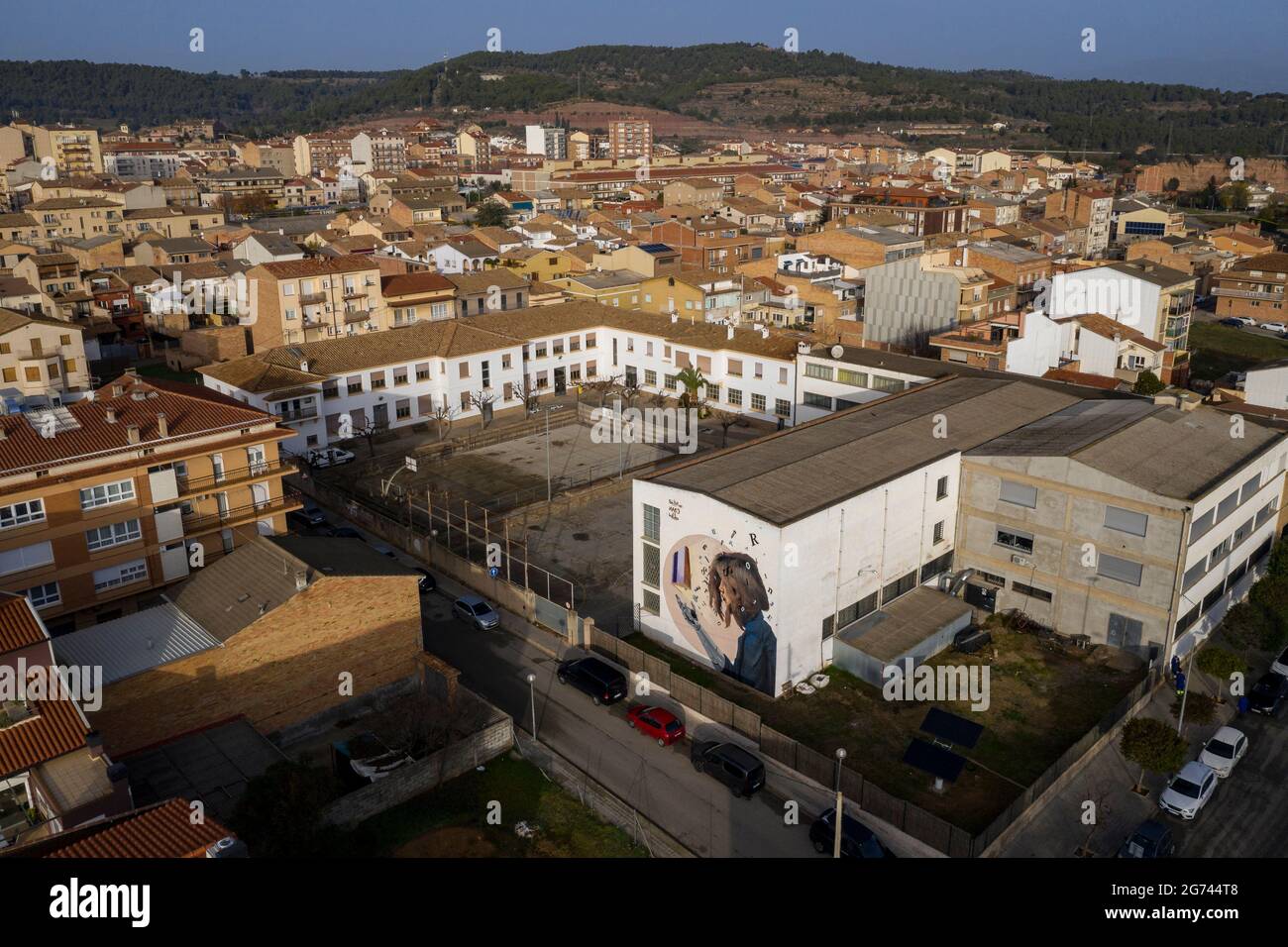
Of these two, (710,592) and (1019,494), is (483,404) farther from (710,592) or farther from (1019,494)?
(1019,494)

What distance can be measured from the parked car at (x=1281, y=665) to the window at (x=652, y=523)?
16507mm

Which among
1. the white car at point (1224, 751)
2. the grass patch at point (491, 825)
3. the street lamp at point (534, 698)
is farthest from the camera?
the street lamp at point (534, 698)

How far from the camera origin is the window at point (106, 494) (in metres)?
24.8

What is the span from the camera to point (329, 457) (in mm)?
41656

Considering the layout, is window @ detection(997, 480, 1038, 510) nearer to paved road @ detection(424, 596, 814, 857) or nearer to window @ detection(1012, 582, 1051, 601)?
window @ detection(1012, 582, 1051, 601)

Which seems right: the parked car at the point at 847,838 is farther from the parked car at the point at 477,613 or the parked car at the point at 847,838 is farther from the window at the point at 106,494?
the window at the point at 106,494

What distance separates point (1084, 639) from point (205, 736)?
22675 mm

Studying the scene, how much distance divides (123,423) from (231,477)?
315 centimetres

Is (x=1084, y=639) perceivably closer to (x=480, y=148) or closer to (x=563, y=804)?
(x=563, y=804)

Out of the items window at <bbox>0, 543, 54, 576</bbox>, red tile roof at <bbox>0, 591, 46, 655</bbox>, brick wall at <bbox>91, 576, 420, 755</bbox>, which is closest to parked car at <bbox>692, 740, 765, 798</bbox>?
brick wall at <bbox>91, 576, 420, 755</bbox>

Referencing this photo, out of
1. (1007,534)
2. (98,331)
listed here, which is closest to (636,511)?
(1007,534)

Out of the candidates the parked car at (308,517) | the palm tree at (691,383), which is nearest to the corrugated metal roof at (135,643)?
the parked car at (308,517)

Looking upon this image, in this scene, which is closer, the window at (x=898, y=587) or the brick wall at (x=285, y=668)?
the brick wall at (x=285, y=668)
